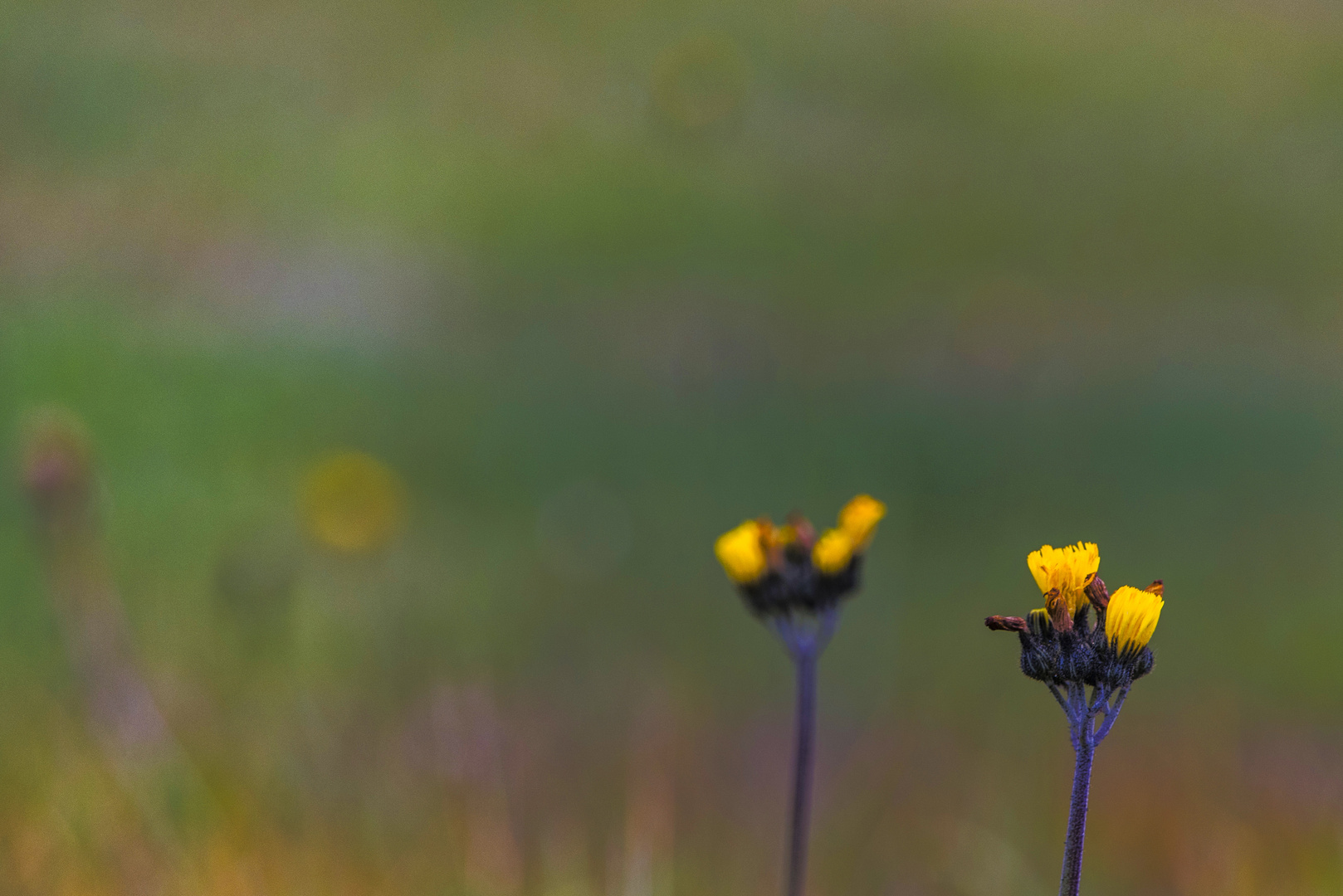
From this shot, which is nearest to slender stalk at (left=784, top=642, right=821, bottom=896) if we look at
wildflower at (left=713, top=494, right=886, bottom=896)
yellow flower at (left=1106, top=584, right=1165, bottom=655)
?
wildflower at (left=713, top=494, right=886, bottom=896)

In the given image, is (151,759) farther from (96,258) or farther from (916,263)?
(916,263)

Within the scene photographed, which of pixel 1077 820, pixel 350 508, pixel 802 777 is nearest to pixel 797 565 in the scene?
pixel 802 777

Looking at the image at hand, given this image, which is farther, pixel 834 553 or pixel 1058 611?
pixel 834 553

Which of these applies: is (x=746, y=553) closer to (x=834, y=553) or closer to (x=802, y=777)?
(x=834, y=553)

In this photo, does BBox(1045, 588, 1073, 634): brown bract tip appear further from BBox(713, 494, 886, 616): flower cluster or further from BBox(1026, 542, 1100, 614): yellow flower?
BBox(713, 494, 886, 616): flower cluster

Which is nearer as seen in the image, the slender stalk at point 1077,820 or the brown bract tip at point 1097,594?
the slender stalk at point 1077,820

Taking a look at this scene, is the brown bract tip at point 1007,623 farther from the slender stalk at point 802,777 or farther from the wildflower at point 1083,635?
the slender stalk at point 802,777

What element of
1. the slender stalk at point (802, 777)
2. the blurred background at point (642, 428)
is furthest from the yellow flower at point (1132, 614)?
the blurred background at point (642, 428)

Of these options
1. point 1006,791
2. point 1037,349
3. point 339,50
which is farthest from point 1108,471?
point 339,50
